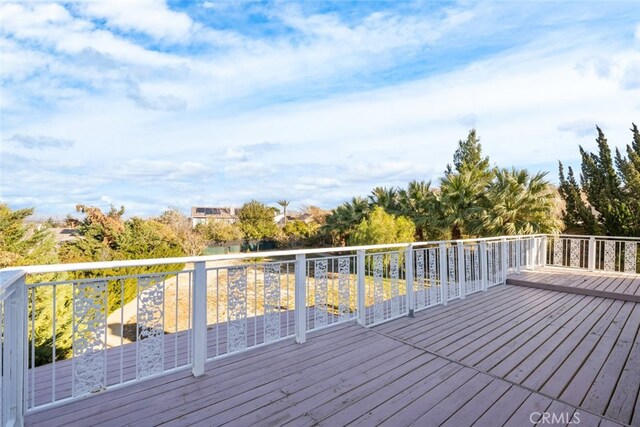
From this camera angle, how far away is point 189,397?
2252mm

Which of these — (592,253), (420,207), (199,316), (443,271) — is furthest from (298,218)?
(199,316)

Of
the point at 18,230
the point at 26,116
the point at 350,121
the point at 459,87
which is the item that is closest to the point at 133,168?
the point at 26,116

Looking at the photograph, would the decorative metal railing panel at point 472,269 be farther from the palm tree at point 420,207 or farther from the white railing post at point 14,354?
the palm tree at point 420,207

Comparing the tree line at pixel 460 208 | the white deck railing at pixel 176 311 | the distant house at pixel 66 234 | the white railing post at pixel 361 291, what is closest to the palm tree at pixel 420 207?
the tree line at pixel 460 208

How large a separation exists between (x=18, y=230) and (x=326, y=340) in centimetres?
1012

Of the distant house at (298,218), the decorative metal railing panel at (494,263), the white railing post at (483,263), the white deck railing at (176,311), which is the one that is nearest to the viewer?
the white deck railing at (176,311)

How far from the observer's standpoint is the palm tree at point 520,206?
9.45 m

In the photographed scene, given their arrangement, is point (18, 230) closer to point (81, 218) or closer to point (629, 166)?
point (81, 218)

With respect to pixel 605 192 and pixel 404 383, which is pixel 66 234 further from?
pixel 605 192

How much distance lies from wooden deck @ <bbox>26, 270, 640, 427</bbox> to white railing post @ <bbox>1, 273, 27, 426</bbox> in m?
0.21

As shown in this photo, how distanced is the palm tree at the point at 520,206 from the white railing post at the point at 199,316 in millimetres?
9638

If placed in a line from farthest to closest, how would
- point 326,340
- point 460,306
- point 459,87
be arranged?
1. point 459,87
2. point 460,306
3. point 326,340

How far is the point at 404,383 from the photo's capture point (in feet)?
8.06

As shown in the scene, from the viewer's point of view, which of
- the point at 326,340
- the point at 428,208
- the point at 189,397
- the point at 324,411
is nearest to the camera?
the point at 324,411
